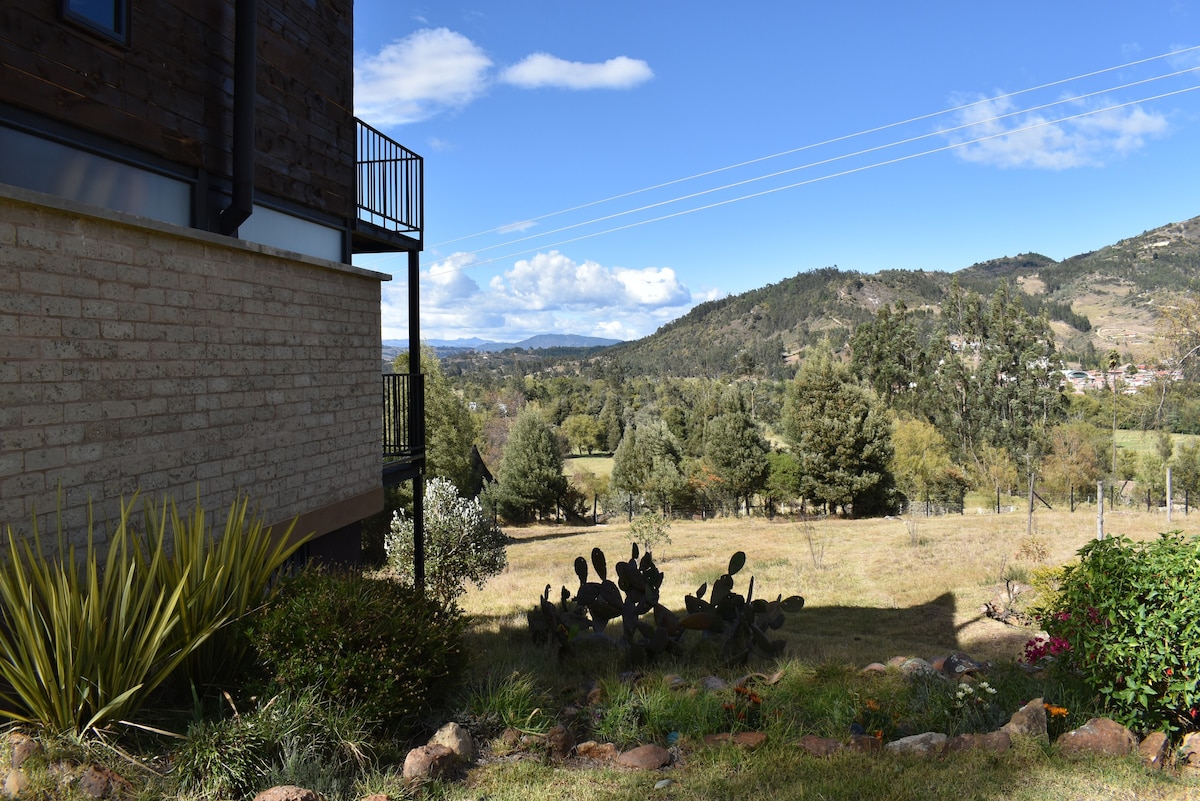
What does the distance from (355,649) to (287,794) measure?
0.90 meters

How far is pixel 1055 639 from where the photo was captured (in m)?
5.35

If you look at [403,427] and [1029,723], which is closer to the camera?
[1029,723]

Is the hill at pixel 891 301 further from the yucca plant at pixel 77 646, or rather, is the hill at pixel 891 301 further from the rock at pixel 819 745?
the yucca plant at pixel 77 646

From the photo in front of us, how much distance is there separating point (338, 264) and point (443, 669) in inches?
175

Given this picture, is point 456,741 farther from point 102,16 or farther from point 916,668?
point 102,16

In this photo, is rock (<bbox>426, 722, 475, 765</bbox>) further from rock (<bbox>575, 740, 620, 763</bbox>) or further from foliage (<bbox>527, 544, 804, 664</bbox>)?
foliage (<bbox>527, 544, 804, 664</bbox>)

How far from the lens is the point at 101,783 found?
320 centimetres

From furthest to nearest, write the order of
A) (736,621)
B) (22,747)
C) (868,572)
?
(868,572) → (736,621) → (22,747)

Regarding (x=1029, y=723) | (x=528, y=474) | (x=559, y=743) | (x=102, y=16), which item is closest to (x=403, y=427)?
(x=102, y=16)

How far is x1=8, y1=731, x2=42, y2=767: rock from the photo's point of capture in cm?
323

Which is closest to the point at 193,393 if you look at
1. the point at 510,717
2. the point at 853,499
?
the point at 510,717

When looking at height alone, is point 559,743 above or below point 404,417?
below

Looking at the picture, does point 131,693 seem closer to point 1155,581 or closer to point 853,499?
point 1155,581

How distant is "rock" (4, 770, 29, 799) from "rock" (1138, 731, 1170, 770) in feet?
17.8
